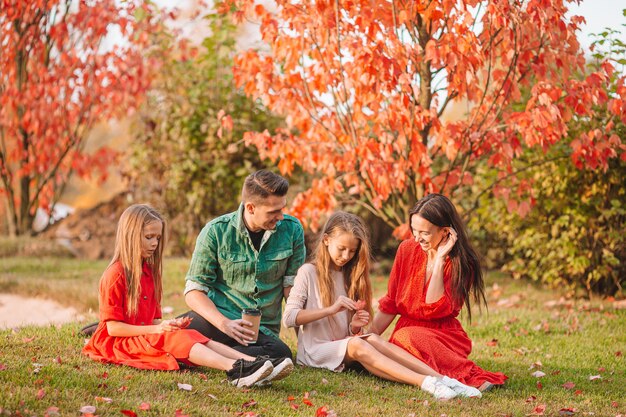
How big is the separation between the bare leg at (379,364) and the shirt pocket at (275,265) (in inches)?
24.4

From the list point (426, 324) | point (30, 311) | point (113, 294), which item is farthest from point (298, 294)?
point (30, 311)

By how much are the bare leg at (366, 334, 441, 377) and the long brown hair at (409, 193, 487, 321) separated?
1.45 feet

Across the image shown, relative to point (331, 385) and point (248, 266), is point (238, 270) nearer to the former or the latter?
point (248, 266)

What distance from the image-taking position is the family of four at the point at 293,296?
4184mm

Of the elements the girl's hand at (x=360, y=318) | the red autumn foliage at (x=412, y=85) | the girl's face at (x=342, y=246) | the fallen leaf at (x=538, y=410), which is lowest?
the fallen leaf at (x=538, y=410)

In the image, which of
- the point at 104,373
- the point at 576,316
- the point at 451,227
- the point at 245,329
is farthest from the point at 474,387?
the point at 576,316

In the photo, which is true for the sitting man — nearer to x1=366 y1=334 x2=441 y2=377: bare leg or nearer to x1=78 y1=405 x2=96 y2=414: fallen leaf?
x1=366 y1=334 x2=441 y2=377: bare leg

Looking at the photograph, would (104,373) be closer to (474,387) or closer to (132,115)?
(474,387)

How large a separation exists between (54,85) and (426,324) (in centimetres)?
798

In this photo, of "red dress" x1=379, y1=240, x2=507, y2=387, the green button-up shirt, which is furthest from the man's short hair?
"red dress" x1=379, y1=240, x2=507, y2=387

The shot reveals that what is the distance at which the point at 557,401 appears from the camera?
405 centimetres

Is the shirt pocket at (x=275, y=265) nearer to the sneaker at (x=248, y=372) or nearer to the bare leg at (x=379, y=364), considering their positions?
the bare leg at (x=379, y=364)

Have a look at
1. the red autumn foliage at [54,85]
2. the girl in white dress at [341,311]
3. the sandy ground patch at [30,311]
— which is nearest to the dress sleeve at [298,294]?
the girl in white dress at [341,311]

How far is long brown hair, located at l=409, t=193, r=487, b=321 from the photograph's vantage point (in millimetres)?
4438
